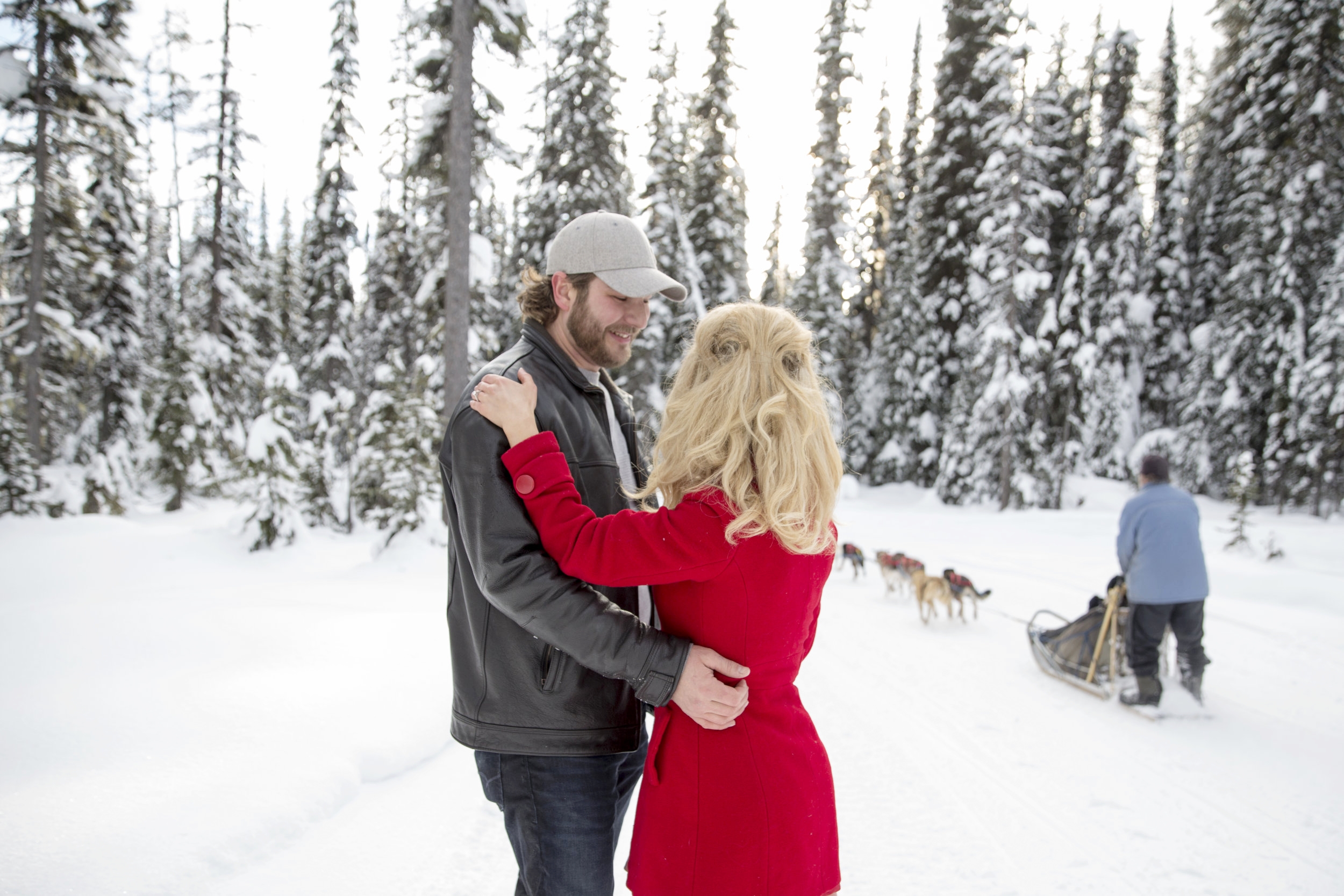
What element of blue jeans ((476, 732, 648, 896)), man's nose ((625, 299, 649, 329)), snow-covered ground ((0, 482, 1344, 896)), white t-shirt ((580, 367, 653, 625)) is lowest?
snow-covered ground ((0, 482, 1344, 896))

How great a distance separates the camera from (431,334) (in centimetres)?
1398

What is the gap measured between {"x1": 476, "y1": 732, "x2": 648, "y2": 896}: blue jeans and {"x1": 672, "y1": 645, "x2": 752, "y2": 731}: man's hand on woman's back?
1.52ft

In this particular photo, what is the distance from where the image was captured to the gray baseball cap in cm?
224

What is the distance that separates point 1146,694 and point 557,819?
19.9 feet

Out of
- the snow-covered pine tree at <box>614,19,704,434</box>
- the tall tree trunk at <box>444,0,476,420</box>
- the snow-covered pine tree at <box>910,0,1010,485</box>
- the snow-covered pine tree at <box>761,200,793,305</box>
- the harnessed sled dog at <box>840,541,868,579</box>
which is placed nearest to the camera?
the tall tree trunk at <box>444,0,476,420</box>

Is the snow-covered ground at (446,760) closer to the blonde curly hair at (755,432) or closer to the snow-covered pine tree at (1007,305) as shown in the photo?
the blonde curly hair at (755,432)

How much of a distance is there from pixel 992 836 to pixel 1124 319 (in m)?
24.1

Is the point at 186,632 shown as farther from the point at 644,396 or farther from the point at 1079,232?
the point at 1079,232

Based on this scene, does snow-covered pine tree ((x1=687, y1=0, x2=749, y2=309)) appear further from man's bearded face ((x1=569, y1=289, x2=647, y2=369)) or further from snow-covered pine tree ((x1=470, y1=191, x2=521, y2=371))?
man's bearded face ((x1=569, y1=289, x2=647, y2=369))

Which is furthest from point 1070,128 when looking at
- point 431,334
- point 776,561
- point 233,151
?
point 776,561

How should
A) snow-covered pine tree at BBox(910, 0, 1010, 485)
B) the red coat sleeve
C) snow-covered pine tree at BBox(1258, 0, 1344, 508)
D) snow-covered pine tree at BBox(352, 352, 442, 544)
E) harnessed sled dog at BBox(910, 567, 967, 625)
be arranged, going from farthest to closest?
snow-covered pine tree at BBox(910, 0, 1010, 485) → snow-covered pine tree at BBox(1258, 0, 1344, 508) → snow-covered pine tree at BBox(352, 352, 442, 544) → harnessed sled dog at BBox(910, 567, 967, 625) → the red coat sleeve

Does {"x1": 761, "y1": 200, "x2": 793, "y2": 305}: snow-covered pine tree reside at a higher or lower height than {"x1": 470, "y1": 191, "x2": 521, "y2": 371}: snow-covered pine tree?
higher

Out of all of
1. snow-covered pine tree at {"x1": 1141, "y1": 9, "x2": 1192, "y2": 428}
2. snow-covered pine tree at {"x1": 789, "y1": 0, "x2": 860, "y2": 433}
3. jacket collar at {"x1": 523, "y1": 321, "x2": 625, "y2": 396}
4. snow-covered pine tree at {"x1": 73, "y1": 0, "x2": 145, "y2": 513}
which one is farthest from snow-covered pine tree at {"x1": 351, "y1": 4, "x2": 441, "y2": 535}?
snow-covered pine tree at {"x1": 1141, "y1": 9, "x2": 1192, "y2": 428}

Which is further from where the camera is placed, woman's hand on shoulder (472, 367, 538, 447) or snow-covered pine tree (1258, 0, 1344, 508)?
snow-covered pine tree (1258, 0, 1344, 508)
